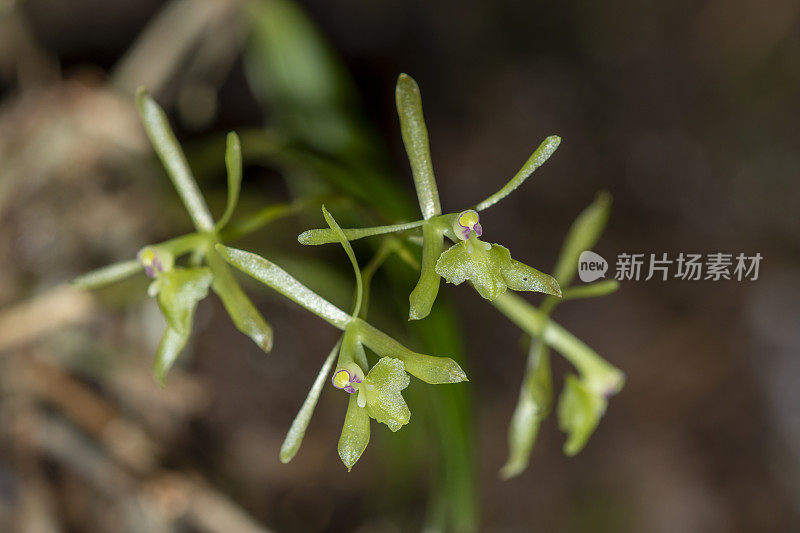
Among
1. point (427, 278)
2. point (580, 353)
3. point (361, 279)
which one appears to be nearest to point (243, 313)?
point (361, 279)

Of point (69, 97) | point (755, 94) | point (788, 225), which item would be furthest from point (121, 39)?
point (788, 225)

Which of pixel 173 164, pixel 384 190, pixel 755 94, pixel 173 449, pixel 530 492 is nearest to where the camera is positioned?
pixel 173 164

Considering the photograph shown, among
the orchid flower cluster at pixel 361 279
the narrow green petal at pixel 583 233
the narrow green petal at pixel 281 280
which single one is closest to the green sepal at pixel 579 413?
the orchid flower cluster at pixel 361 279

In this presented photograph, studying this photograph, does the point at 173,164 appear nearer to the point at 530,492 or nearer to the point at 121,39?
the point at 121,39

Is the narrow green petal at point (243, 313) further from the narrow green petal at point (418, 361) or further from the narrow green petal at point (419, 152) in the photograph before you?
the narrow green petal at point (419, 152)

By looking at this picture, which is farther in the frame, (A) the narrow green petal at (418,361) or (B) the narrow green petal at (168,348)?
(B) the narrow green petal at (168,348)

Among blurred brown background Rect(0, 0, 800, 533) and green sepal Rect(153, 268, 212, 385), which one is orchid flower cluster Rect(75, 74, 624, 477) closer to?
green sepal Rect(153, 268, 212, 385)

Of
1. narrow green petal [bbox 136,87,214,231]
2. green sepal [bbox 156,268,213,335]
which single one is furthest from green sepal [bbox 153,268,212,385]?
narrow green petal [bbox 136,87,214,231]
